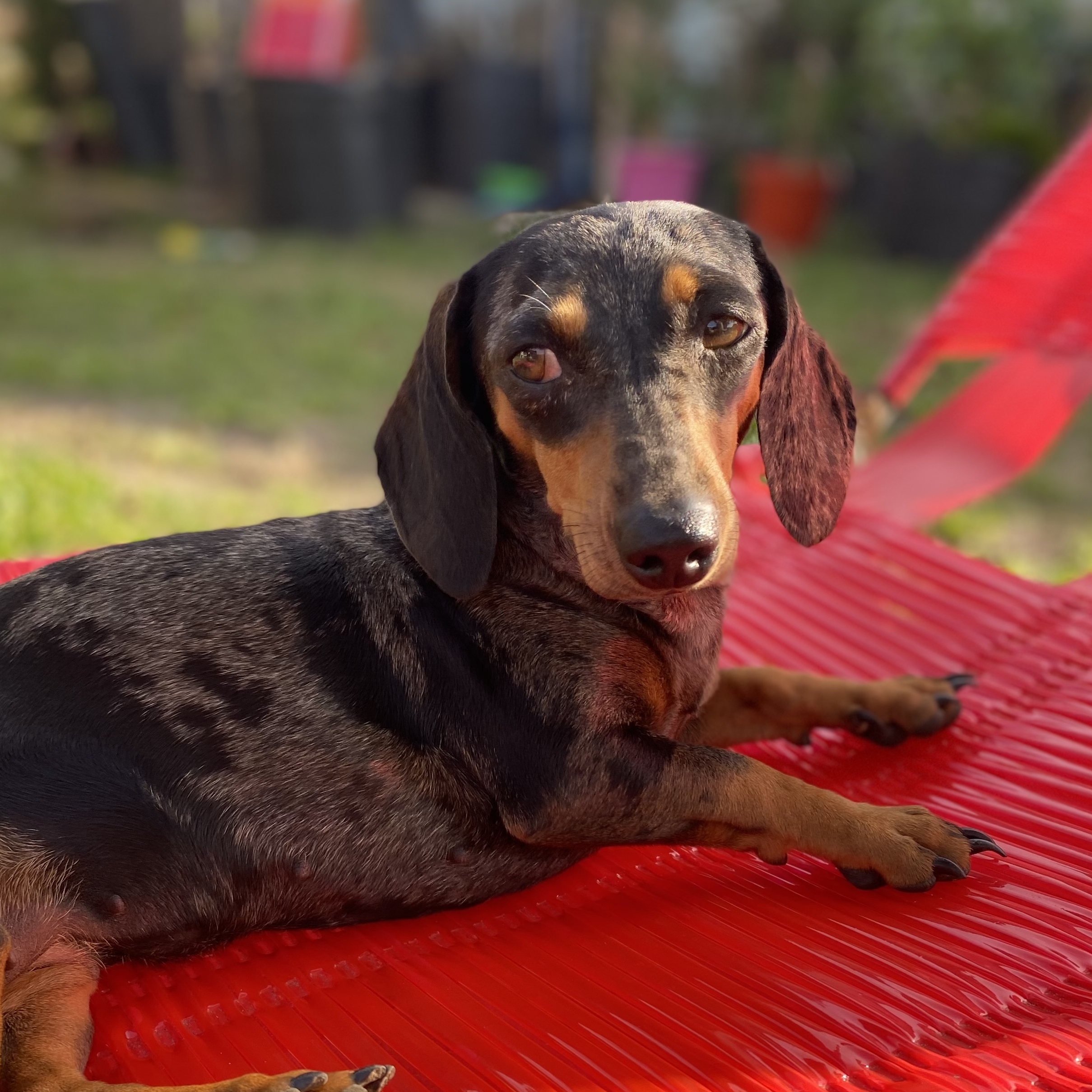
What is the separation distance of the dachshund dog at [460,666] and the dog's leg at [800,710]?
353mm

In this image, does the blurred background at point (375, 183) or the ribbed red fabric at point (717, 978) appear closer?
the ribbed red fabric at point (717, 978)

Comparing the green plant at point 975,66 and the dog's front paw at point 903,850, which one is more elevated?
the green plant at point 975,66

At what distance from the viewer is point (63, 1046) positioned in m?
2.22

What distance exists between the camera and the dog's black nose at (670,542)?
7.03ft

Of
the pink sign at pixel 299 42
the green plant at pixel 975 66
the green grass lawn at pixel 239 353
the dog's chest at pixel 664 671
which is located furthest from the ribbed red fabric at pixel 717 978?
the pink sign at pixel 299 42

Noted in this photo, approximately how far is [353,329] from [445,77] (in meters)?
6.01

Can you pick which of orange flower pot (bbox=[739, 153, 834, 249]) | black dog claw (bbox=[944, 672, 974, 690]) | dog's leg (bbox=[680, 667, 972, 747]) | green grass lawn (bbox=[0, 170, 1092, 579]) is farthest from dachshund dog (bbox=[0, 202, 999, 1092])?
orange flower pot (bbox=[739, 153, 834, 249])

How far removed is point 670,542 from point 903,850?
92 cm

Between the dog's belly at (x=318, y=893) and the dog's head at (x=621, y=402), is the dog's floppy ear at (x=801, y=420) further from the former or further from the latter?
the dog's belly at (x=318, y=893)

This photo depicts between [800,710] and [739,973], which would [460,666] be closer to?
[739,973]

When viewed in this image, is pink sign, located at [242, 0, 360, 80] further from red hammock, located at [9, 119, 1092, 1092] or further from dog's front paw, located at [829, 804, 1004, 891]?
dog's front paw, located at [829, 804, 1004, 891]

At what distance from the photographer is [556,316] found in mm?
2438

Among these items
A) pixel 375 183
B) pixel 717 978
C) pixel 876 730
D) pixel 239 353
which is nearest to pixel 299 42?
pixel 375 183

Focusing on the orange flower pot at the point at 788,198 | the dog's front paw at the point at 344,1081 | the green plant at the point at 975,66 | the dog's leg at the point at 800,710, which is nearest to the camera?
the dog's front paw at the point at 344,1081
